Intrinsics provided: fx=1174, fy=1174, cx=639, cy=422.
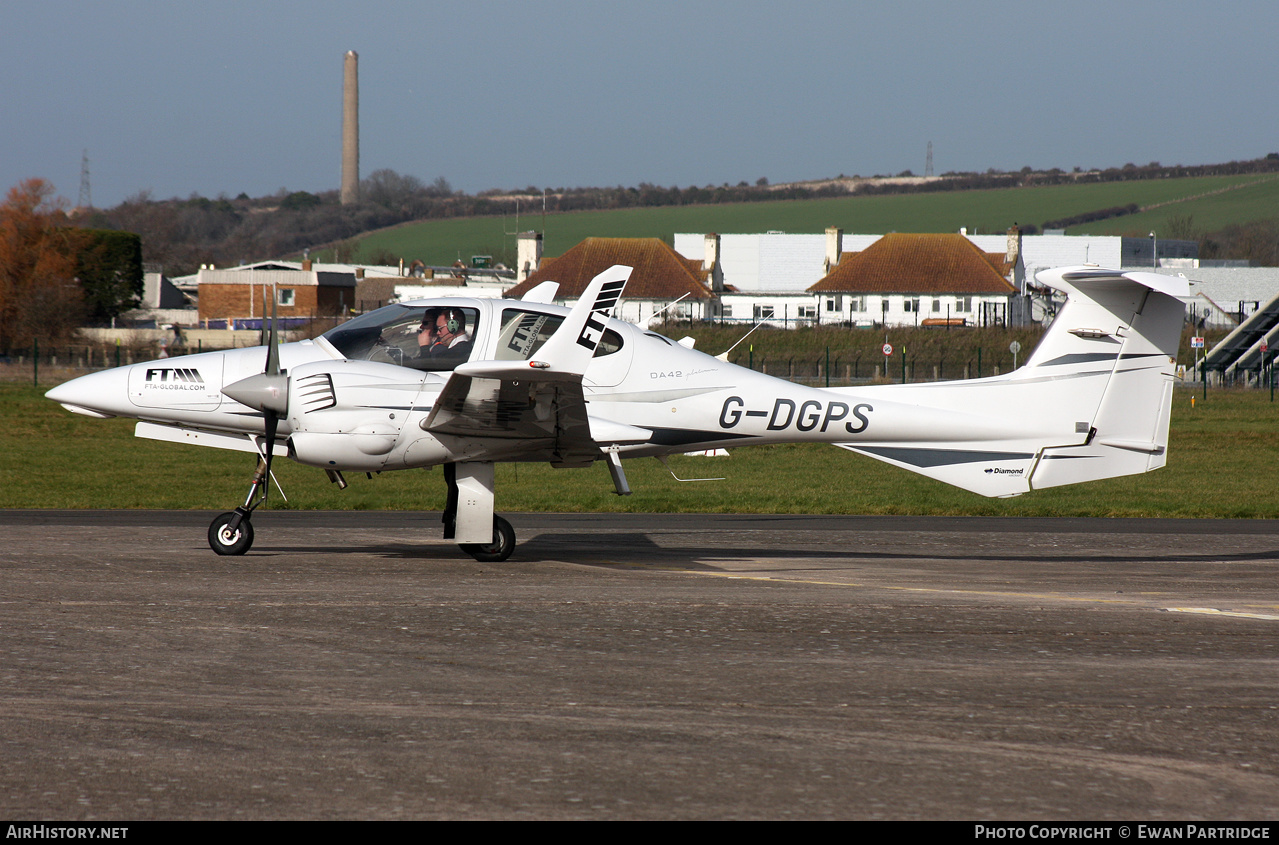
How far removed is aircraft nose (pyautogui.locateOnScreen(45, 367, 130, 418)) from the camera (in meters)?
10.8

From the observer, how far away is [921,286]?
80.3 meters

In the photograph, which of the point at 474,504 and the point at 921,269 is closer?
the point at 474,504

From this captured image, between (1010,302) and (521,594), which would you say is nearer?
(521,594)

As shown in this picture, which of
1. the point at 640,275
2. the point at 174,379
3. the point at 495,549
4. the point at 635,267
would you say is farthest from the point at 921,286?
the point at 174,379

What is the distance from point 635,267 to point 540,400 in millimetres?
68151

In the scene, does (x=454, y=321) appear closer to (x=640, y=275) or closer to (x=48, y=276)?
(x=48, y=276)

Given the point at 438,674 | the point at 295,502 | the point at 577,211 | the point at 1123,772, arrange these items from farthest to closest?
the point at 577,211
the point at 295,502
the point at 438,674
the point at 1123,772

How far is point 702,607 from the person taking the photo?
9.27m

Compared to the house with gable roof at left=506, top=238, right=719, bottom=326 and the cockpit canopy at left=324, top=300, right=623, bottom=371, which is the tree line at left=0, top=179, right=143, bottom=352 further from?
the cockpit canopy at left=324, top=300, right=623, bottom=371

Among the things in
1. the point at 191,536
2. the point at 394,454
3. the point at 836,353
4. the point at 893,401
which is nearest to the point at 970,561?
the point at 893,401

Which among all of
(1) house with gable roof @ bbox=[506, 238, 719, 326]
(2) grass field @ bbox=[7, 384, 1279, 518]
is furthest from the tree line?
(2) grass field @ bbox=[7, 384, 1279, 518]

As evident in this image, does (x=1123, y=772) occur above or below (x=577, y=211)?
below
